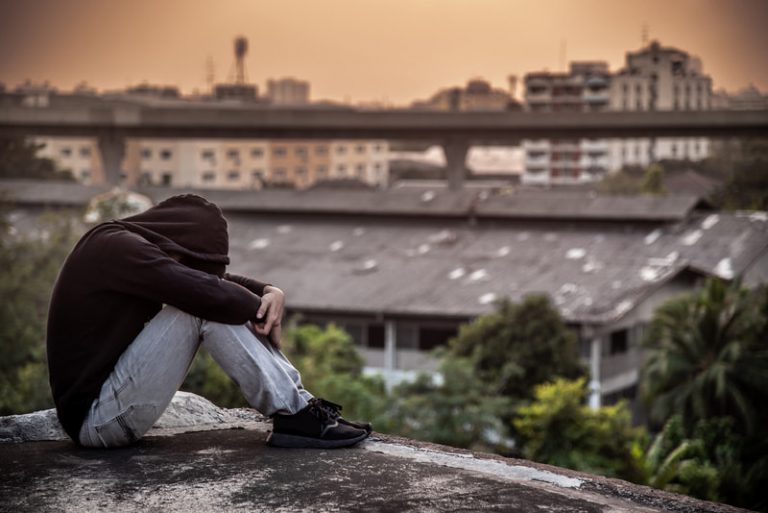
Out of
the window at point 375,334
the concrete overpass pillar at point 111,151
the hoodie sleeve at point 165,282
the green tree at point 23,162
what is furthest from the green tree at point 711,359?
the green tree at point 23,162

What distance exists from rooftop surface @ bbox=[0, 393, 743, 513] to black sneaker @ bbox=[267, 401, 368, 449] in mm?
44

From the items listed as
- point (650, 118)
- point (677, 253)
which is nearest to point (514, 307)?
point (677, 253)

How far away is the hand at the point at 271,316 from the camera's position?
17.6ft

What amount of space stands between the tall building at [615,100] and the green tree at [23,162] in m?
26.2

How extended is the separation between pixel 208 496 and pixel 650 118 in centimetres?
5086

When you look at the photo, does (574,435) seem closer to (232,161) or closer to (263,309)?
(263,309)

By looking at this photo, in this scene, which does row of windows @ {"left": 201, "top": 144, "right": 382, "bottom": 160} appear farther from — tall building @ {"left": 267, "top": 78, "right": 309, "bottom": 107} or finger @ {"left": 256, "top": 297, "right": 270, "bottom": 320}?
finger @ {"left": 256, "top": 297, "right": 270, "bottom": 320}

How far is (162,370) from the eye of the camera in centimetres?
522

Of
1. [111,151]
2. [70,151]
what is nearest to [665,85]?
[111,151]

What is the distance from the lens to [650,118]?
53.8 meters

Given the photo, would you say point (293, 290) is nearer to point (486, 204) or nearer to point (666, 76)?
point (486, 204)

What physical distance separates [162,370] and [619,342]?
29332mm

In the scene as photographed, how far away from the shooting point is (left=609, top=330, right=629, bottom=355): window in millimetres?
33344

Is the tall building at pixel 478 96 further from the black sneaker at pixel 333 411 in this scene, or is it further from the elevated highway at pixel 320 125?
the black sneaker at pixel 333 411
